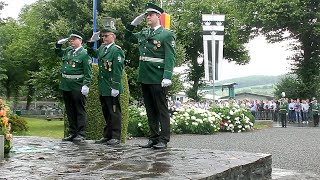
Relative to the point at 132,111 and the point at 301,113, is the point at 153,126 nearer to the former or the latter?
the point at 132,111

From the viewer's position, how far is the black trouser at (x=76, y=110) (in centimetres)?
802

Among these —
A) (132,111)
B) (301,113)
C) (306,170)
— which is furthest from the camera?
(301,113)

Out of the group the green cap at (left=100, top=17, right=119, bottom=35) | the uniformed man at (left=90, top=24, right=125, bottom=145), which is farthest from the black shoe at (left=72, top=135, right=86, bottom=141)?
the green cap at (left=100, top=17, right=119, bottom=35)

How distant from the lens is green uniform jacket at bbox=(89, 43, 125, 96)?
7.23 metres

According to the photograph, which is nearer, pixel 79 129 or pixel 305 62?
pixel 79 129

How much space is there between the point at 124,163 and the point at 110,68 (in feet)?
7.91

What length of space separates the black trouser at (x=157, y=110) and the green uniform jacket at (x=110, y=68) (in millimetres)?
527

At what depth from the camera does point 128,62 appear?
75.5 feet

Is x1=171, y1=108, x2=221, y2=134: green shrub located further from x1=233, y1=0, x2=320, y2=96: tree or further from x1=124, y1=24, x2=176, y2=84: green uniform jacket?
x1=233, y1=0, x2=320, y2=96: tree

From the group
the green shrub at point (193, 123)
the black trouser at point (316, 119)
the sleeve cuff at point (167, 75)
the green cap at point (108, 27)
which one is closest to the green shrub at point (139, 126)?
the green shrub at point (193, 123)

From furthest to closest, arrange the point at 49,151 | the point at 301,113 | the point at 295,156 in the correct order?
the point at 301,113 < the point at 295,156 < the point at 49,151

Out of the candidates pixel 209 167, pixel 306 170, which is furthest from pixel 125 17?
pixel 209 167

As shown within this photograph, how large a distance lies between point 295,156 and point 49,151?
5.70m

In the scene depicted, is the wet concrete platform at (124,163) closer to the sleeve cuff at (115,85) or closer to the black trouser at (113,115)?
the black trouser at (113,115)
